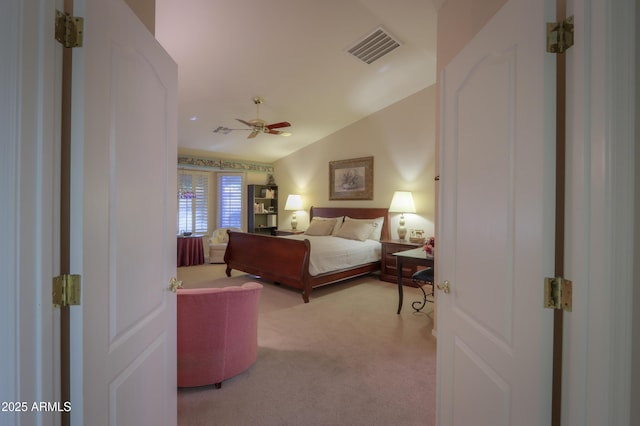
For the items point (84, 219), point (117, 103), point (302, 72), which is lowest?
point (84, 219)

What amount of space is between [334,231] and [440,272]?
4374 millimetres

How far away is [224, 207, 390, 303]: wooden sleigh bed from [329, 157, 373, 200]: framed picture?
1.11ft

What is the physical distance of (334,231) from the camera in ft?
19.1

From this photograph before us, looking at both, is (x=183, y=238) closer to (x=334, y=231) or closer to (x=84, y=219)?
(x=334, y=231)

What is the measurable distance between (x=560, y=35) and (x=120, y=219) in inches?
55.1

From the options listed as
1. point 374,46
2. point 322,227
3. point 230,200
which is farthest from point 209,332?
point 230,200

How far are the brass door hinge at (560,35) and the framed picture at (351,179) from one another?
195 inches

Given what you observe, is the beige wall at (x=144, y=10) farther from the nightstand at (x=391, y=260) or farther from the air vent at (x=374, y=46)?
the nightstand at (x=391, y=260)

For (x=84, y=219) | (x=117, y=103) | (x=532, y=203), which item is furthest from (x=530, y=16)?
(x=84, y=219)

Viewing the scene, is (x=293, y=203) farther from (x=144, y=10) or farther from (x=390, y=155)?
(x=144, y=10)

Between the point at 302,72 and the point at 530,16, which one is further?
the point at 302,72

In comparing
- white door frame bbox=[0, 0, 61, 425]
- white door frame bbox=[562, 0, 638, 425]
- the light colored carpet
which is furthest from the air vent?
white door frame bbox=[0, 0, 61, 425]

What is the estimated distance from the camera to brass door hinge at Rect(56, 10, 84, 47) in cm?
81

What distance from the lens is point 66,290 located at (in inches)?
32.5
